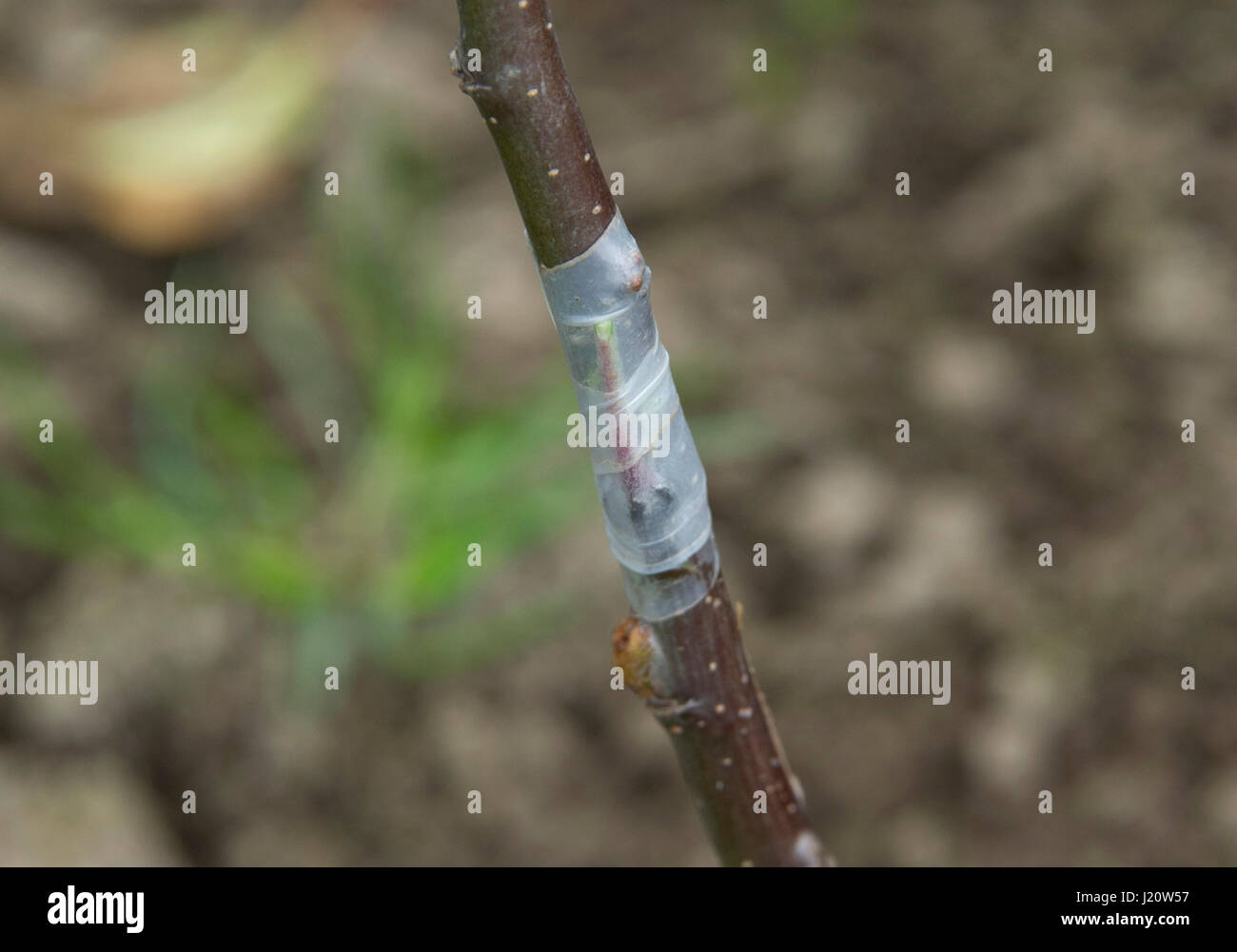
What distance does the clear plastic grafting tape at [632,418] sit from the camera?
64 cm

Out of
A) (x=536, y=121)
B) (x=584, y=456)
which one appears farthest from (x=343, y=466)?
(x=536, y=121)

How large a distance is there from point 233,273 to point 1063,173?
1.90 meters

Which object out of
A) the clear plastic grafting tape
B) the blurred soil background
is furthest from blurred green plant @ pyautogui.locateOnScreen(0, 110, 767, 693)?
the clear plastic grafting tape

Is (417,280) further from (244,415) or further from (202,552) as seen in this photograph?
(202,552)

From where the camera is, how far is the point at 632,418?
2.21ft

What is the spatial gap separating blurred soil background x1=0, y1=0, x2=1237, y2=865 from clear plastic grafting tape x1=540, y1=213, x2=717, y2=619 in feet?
3.63

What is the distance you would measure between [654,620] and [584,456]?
1.48m

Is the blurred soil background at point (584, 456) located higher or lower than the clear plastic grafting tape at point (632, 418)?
lower

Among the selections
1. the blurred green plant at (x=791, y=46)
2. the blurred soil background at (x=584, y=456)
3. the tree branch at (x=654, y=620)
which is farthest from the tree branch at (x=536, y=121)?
the blurred green plant at (x=791, y=46)

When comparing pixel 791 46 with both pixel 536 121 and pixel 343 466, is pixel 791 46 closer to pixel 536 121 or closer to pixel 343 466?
pixel 343 466

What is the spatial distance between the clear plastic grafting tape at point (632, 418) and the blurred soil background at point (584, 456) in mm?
1108

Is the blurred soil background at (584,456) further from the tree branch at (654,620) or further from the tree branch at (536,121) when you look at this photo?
the tree branch at (536,121)

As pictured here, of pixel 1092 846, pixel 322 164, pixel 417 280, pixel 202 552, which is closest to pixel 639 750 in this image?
pixel 1092 846

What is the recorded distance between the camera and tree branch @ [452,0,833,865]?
0.60m
